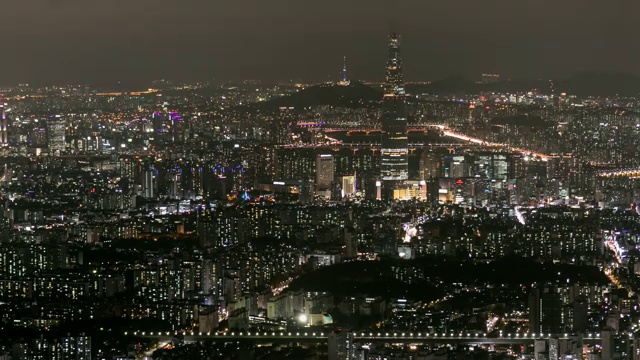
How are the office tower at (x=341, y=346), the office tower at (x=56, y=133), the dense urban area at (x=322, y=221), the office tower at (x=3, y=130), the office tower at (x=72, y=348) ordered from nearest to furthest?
the office tower at (x=72, y=348), the office tower at (x=341, y=346), the dense urban area at (x=322, y=221), the office tower at (x=3, y=130), the office tower at (x=56, y=133)

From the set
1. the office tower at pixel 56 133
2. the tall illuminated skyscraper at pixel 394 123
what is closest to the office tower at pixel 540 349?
the tall illuminated skyscraper at pixel 394 123

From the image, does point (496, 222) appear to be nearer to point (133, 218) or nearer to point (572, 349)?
point (133, 218)

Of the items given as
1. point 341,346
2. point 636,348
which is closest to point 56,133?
point 341,346

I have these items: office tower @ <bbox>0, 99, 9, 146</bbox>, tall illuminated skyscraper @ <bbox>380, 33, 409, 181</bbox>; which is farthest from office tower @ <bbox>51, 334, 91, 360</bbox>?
office tower @ <bbox>0, 99, 9, 146</bbox>

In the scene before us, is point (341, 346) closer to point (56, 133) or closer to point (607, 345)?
point (607, 345)

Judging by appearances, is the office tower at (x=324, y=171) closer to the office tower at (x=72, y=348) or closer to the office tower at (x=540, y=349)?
the office tower at (x=540, y=349)

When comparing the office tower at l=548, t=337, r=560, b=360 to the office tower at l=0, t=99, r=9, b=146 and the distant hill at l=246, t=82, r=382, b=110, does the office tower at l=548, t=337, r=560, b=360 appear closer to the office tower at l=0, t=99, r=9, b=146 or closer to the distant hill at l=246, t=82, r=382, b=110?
the distant hill at l=246, t=82, r=382, b=110
